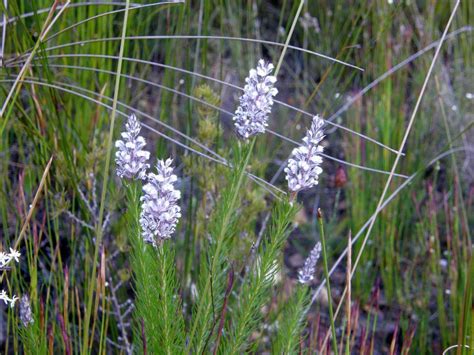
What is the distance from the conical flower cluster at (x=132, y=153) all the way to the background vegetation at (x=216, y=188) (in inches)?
6.5

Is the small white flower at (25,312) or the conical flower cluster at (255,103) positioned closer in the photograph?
the conical flower cluster at (255,103)

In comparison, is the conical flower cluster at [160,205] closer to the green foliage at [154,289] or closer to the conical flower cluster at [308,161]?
the green foliage at [154,289]

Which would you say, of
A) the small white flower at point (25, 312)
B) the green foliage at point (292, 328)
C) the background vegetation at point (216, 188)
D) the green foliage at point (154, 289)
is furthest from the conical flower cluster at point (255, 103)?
the small white flower at point (25, 312)

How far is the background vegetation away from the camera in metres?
1.66

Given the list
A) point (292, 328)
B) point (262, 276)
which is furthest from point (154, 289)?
point (292, 328)

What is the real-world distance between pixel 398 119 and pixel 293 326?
70.3 inches

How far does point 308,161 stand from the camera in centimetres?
111

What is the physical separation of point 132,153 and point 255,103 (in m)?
0.21

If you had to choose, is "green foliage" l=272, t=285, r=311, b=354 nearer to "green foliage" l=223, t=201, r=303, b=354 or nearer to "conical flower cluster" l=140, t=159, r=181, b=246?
"green foliage" l=223, t=201, r=303, b=354

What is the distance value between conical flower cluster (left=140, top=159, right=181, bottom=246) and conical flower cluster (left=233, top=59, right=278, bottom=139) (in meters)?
0.14

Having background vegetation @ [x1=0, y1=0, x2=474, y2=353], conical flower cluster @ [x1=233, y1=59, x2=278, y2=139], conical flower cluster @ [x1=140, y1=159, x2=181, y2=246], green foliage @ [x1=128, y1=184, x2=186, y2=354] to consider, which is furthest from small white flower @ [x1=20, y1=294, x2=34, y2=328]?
conical flower cluster @ [x1=233, y1=59, x2=278, y2=139]

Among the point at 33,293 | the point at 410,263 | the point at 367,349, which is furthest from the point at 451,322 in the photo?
the point at 33,293

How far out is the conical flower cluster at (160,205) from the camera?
1.03 meters

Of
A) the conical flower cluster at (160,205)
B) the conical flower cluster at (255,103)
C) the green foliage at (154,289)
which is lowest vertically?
the green foliage at (154,289)
